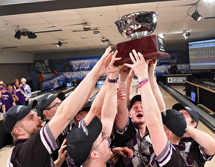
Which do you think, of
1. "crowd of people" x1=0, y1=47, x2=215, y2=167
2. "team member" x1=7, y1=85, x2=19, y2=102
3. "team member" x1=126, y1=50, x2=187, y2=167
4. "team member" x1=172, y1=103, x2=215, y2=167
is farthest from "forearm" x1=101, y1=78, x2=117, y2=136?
"team member" x1=7, y1=85, x2=19, y2=102

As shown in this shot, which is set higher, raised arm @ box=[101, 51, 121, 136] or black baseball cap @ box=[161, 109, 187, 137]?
raised arm @ box=[101, 51, 121, 136]

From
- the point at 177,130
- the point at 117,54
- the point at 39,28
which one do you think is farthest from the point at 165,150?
the point at 39,28

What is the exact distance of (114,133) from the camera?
1549 millimetres

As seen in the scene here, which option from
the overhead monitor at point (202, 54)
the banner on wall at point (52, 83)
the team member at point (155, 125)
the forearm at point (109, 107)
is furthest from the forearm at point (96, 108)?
the banner on wall at point (52, 83)

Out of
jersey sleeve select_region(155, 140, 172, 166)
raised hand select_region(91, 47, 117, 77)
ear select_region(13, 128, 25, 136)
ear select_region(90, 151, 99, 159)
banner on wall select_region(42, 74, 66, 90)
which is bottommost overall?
banner on wall select_region(42, 74, 66, 90)

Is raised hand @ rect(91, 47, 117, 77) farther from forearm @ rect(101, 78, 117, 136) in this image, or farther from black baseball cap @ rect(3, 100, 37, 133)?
black baseball cap @ rect(3, 100, 37, 133)

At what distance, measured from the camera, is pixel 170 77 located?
463 inches

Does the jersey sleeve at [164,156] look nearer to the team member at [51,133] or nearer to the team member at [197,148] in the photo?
the team member at [197,148]

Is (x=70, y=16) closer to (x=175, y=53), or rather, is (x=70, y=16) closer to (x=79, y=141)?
(x=79, y=141)

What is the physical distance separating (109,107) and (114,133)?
37 cm

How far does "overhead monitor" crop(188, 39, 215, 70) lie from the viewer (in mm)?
6844

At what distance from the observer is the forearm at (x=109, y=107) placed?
126 centimetres

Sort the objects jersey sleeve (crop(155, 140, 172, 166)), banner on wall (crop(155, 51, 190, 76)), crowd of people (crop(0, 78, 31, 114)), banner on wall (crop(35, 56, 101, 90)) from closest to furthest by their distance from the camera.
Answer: jersey sleeve (crop(155, 140, 172, 166))
crowd of people (crop(0, 78, 31, 114))
banner on wall (crop(155, 51, 190, 76))
banner on wall (crop(35, 56, 101, 90))

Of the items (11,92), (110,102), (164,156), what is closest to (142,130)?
(110,102)
